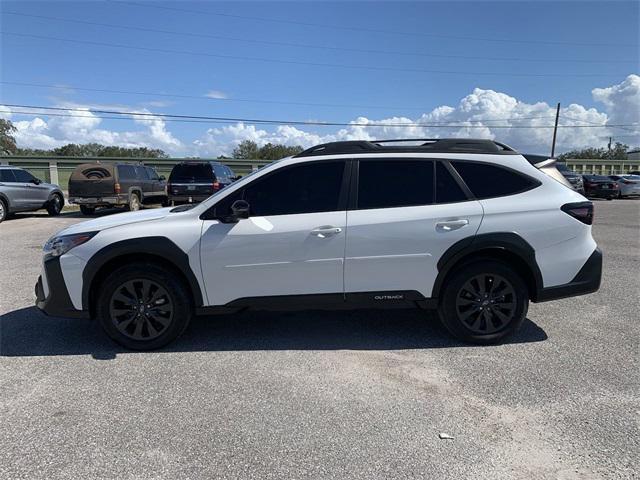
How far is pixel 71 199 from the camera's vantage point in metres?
15.9

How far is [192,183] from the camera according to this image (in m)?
15.6

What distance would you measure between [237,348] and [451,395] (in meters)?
1.93

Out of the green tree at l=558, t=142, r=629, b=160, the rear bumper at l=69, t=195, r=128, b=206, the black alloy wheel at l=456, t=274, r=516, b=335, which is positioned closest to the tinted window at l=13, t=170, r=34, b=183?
the rear bumper at l=69, t=195, r=128, b=206

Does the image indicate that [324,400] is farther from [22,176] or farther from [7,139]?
[7,139]

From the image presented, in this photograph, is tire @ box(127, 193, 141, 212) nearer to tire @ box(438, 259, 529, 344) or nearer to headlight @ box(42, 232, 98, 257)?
headlight @ box(42, 232, 98, 257)

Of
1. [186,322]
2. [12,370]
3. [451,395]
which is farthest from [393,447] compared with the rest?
[12,370]

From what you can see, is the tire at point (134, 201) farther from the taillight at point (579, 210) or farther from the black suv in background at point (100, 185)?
the taillight at point (579, 210)

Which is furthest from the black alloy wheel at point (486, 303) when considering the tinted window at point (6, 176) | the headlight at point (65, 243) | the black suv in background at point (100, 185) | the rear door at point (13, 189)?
the tinted window at point (6, 176)

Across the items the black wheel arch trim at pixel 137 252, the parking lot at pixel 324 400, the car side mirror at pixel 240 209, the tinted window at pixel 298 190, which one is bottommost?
the parking lot at pixel 324 400

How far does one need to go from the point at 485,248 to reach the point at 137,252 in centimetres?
307

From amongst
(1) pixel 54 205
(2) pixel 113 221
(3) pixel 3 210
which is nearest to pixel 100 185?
(1) pixel 54 205

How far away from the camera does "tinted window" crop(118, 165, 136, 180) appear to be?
16.0 metres

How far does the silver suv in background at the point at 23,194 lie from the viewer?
1454cm

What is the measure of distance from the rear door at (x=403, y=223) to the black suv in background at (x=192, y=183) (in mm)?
11976
